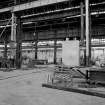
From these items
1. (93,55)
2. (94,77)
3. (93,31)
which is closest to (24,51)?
(93,55)

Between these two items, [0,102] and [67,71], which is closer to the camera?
[0,102]

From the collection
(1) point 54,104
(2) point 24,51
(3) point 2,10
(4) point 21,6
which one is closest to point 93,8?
(4) point 21,6

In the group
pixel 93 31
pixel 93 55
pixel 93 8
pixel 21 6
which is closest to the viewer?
pixel 21 6

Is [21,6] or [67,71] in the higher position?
[21,6]

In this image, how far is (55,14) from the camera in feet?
76.8

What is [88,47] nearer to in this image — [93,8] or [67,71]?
[93,8]

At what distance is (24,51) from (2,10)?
17.3 meters

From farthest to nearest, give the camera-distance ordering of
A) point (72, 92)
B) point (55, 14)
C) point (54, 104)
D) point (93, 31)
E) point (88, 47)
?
point (93, 31) → point (55, 14) → point (88, 47) → point (72, 92) → point (54, 104)

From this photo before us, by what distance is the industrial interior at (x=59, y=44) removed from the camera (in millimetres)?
8136

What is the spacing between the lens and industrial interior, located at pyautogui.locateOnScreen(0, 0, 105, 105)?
26.7ft

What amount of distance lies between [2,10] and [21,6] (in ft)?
12.6

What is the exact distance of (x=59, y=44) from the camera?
3356 cm

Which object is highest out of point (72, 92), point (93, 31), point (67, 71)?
point (93, 31)

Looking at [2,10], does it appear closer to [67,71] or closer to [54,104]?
[67,71]
